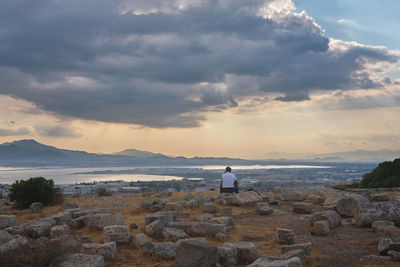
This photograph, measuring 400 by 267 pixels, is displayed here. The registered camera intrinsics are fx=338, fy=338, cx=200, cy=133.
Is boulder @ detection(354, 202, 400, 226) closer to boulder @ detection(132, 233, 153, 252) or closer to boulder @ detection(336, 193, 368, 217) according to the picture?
boulder @ detection(336, 193, 368, 217)

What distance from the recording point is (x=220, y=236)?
9734 mm

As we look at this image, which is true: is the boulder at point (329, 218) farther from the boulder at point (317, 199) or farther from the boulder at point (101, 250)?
the boulder at point (101, 250)

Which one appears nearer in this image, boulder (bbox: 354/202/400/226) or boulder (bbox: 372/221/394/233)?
boulder (bbox: 372/221/394/233)

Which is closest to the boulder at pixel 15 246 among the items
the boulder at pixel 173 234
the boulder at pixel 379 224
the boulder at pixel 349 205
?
the boulder at pixel 173 234

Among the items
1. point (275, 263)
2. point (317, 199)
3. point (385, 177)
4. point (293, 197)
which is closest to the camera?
point (275, 263)

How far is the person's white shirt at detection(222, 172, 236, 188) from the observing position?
730 inches

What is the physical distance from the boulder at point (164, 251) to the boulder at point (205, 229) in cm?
192

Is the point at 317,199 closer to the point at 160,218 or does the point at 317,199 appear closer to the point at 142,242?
the point at 160,218

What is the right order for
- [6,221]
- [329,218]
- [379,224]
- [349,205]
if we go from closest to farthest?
1. [379,224]
2. [6,221]
3. [329,218]
4. [349,205]

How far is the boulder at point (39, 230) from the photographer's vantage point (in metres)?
9.55

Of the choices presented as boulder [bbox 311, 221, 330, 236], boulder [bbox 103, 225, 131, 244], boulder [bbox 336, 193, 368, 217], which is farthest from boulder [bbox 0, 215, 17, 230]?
boulder [bbox 336, 193, 368, 217]

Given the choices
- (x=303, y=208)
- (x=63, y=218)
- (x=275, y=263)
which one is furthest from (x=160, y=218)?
(x=303, y=208)

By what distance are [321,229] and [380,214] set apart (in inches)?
98.7

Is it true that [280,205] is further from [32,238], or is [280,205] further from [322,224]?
[32,238]
